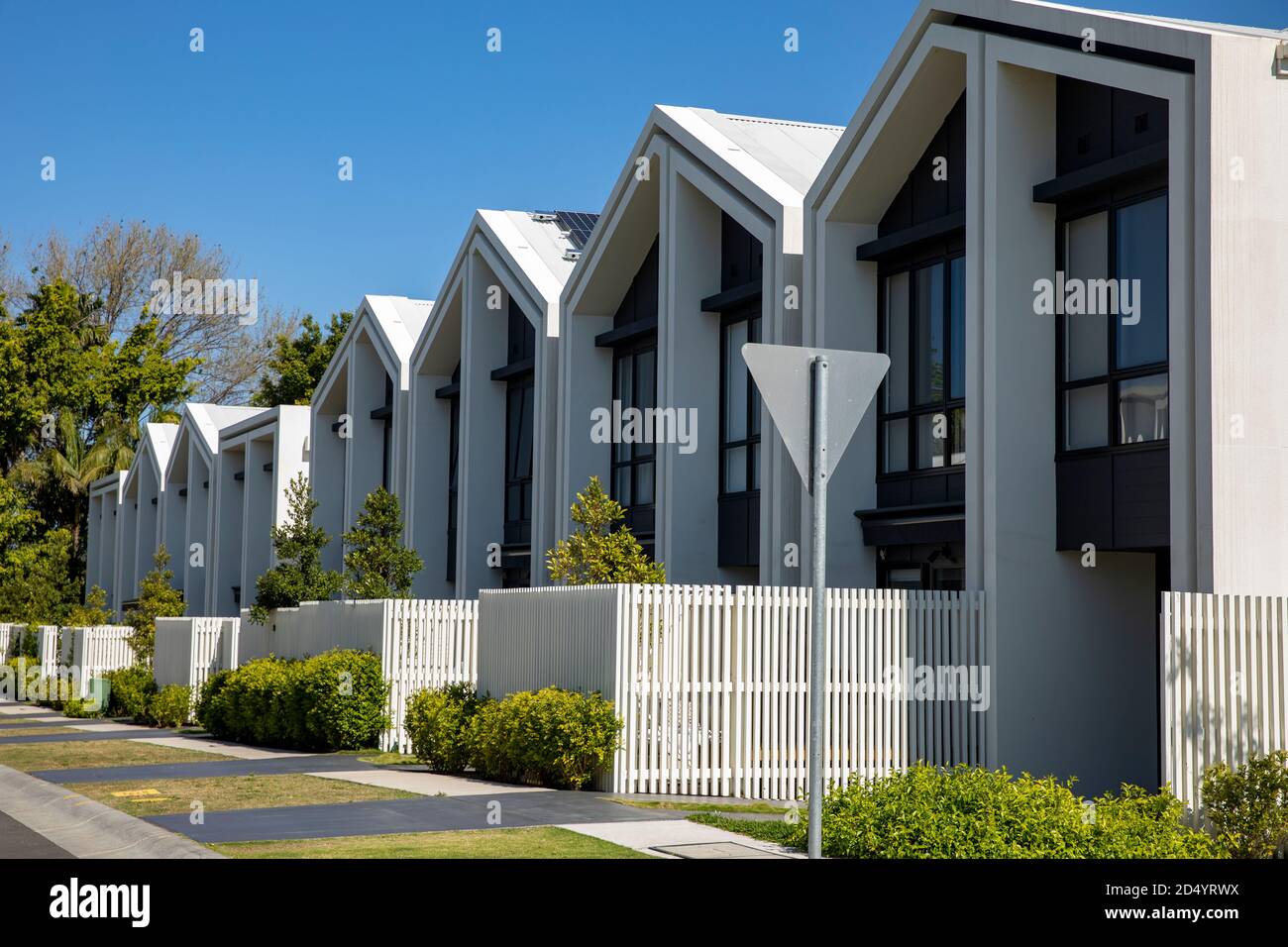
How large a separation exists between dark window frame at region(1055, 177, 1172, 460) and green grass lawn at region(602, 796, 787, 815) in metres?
5.25

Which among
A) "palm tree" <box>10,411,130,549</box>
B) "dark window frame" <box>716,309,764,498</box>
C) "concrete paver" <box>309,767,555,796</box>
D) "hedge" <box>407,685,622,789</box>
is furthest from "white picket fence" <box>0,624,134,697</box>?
"palm tree" <box>10,411,130,549</box>

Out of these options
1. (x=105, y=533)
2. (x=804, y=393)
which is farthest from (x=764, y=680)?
(x=105, y=533)

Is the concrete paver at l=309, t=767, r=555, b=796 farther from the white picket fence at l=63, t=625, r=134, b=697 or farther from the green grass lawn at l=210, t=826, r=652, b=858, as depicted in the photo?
the white picket fence at l=63, t=625, r=134, b=697

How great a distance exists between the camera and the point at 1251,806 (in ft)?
35.2

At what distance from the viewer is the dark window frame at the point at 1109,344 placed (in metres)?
15.7

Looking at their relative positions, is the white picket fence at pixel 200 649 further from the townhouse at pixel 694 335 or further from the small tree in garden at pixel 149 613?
the townhouse at pixel 694 335

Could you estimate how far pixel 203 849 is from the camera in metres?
11.2

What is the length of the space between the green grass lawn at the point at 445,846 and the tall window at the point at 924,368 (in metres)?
8.58

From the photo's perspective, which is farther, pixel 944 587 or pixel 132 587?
pixel 132 587

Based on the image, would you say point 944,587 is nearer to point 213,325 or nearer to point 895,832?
point 895,832

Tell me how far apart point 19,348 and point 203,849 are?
42.3 m

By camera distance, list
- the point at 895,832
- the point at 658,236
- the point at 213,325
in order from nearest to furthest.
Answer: the point at 895,832 < the point at 658,236 < the point at 213,325

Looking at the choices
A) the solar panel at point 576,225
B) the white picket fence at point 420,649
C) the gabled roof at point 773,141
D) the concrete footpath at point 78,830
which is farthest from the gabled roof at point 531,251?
the concrete footpath at point 78,830
